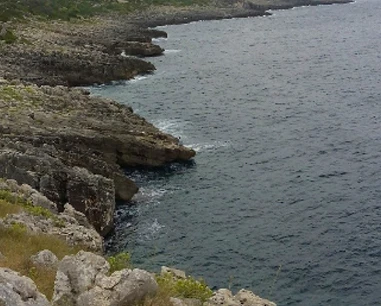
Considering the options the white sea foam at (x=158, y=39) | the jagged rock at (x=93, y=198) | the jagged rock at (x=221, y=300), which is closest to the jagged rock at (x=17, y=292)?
the jagged rock at (x=221, y=300)

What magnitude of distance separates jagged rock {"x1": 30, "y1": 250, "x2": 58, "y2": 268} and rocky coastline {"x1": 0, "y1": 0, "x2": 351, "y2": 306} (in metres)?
0.71

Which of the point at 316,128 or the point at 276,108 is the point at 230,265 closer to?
the point at 316,128

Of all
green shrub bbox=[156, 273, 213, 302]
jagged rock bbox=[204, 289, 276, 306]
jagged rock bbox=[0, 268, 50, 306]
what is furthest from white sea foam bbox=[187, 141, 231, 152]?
jagged rock bbox=[0, 268, 50, 306]

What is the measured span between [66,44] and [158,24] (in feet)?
243

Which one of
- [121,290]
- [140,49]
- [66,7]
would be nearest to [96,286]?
[121,290]

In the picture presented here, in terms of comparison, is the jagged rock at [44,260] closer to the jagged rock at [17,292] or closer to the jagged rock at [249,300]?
the jagged rock at [17,292]

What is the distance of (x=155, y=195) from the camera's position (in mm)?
44000

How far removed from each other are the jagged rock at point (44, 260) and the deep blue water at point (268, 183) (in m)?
6.11

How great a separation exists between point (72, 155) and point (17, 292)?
3057cm

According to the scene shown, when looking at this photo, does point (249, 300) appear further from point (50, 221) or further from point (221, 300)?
point (50, 221)

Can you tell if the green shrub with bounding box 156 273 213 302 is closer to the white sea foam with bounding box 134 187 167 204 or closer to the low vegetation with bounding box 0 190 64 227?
the low vegetation with bounding box 0 190 64 227

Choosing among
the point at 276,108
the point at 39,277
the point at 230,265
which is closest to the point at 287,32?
the point at 276,108

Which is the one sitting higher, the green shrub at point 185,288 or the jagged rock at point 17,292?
the jagged rock at point 17,292

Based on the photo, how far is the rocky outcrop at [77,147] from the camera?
37031 mm
